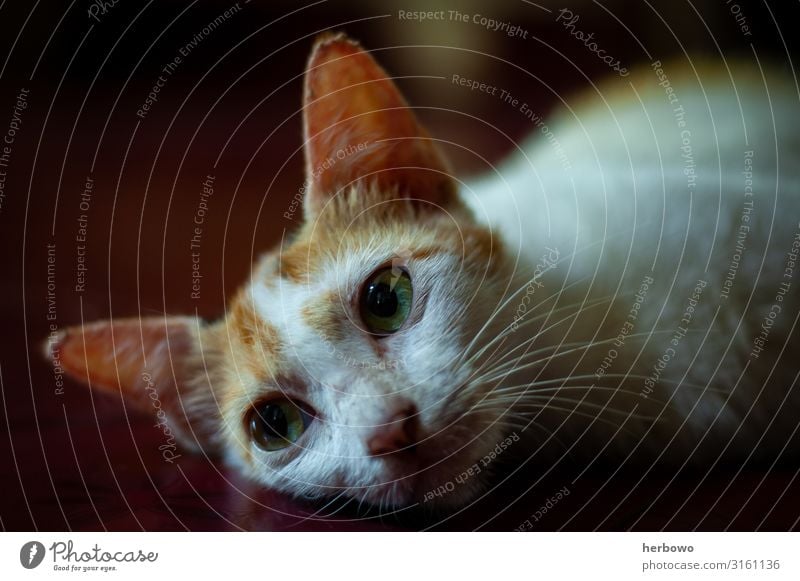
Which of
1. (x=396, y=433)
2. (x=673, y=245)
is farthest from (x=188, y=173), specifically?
(x=673, y=245)

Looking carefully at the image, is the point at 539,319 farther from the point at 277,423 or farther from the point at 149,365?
the point at 149,365

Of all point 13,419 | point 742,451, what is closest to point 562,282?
point 742,451

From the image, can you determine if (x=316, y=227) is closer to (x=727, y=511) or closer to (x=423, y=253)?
(x=423, y=253)

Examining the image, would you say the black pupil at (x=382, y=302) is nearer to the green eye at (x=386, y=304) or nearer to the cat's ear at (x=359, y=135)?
the green eye at (x=386, y=304)
